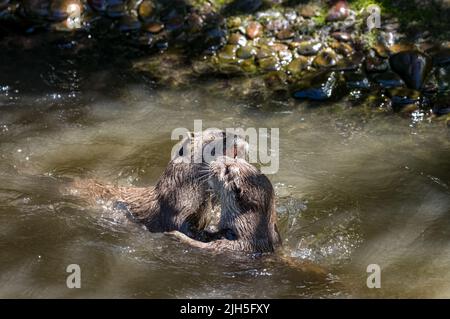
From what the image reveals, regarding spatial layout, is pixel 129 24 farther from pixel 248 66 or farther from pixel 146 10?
pixel 248 66

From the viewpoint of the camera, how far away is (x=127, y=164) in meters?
6.59

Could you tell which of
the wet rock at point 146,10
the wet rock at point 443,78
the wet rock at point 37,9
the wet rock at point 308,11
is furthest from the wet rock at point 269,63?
the wet rock at point 37,9

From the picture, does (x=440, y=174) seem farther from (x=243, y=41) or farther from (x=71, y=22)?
(x=71, y=22)

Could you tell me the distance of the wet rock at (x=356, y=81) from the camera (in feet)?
25.1

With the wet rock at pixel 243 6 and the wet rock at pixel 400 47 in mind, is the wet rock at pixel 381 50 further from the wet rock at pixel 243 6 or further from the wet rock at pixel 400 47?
the wet rock at pixel 243 6

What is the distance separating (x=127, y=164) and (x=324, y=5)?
A: 3310 millimetres

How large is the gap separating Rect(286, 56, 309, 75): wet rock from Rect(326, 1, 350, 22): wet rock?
0.67 meters

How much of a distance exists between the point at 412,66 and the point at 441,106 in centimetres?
61

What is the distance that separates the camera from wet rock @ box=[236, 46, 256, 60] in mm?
8117

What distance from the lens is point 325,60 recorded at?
26.1ft

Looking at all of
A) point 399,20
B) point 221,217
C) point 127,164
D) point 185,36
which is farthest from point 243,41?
point 221,217

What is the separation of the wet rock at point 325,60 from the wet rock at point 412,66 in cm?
61

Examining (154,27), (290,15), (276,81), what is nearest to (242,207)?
(276,81)

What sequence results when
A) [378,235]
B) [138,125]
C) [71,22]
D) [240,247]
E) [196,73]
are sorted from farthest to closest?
[71,22]
[196,73]
[138,125]
[378,235]
[240,247]
